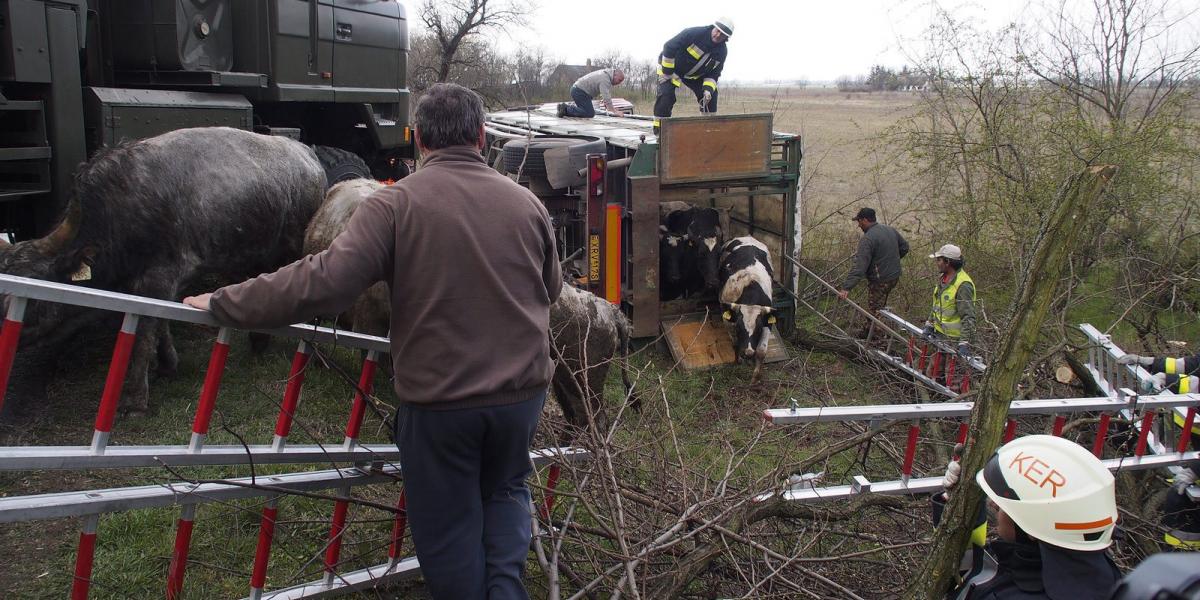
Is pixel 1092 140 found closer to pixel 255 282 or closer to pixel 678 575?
pixel 678 575

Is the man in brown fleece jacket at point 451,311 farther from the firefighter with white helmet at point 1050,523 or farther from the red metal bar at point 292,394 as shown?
the firefighter with white helmet at point 1050,523

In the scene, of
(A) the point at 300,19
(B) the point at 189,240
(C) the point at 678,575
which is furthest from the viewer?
(A) the point at 300,19

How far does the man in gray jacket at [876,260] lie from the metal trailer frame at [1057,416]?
12.9 ft

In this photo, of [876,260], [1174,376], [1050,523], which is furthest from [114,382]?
[876,260]

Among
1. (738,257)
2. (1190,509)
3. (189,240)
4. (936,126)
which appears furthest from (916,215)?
(189,240)

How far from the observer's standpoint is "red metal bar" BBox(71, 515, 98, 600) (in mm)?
3012

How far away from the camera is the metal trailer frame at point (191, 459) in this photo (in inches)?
108

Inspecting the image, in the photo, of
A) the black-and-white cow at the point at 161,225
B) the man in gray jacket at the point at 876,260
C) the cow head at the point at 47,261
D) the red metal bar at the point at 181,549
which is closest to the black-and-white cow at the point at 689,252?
the man in gray jacket at the point at 876,260

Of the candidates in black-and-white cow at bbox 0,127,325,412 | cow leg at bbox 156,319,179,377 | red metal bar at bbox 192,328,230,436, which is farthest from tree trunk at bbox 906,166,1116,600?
cow leg at bbox 156,319,179,377

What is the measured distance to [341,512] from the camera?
12.7 ft

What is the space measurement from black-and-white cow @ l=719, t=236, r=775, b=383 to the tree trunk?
5.21 metres

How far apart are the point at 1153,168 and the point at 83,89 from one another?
36.7ft

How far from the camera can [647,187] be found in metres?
8.88

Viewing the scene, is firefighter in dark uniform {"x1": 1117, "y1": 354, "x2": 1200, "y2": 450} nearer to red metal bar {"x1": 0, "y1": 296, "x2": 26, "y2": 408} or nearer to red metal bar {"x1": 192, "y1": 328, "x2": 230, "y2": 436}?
red metal bar {"x1": 192, "y1": 328, "x2": 230, "y2": 436}
